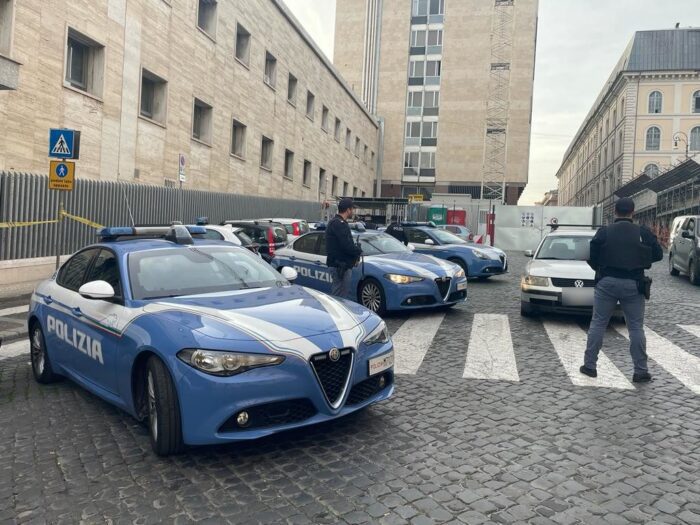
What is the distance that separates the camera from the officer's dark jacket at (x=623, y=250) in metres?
5.97

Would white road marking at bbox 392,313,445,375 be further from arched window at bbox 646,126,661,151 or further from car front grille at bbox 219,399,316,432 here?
arched window at bbox 646,126,661,151

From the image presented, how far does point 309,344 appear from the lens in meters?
3.96

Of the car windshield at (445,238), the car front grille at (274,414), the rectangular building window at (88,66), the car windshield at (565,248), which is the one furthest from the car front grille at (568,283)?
the rectangular building window at (88,66)

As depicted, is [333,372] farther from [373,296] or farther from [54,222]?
[54,222]

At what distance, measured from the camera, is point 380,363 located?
4.47 metres

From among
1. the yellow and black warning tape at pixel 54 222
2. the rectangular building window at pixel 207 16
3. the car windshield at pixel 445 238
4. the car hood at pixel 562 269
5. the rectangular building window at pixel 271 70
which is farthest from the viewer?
the rectangular building window at pixel 271 70

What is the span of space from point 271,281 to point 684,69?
65339 mm

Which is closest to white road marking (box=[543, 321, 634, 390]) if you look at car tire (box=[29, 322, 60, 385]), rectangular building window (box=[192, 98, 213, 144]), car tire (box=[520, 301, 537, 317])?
car tire (box=[520, 301, 537, 317])

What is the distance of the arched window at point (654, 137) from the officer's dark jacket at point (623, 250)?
203 feet

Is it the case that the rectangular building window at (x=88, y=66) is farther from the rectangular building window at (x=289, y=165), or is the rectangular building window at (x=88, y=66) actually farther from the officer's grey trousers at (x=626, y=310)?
the rectangular building window at (x=289, y=165)

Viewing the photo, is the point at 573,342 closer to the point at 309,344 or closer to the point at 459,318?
the point at 459,318

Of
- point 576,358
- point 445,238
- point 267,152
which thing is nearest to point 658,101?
point 267,152

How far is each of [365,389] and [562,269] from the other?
5.99 meters

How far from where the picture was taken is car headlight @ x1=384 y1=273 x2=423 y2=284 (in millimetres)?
9516
